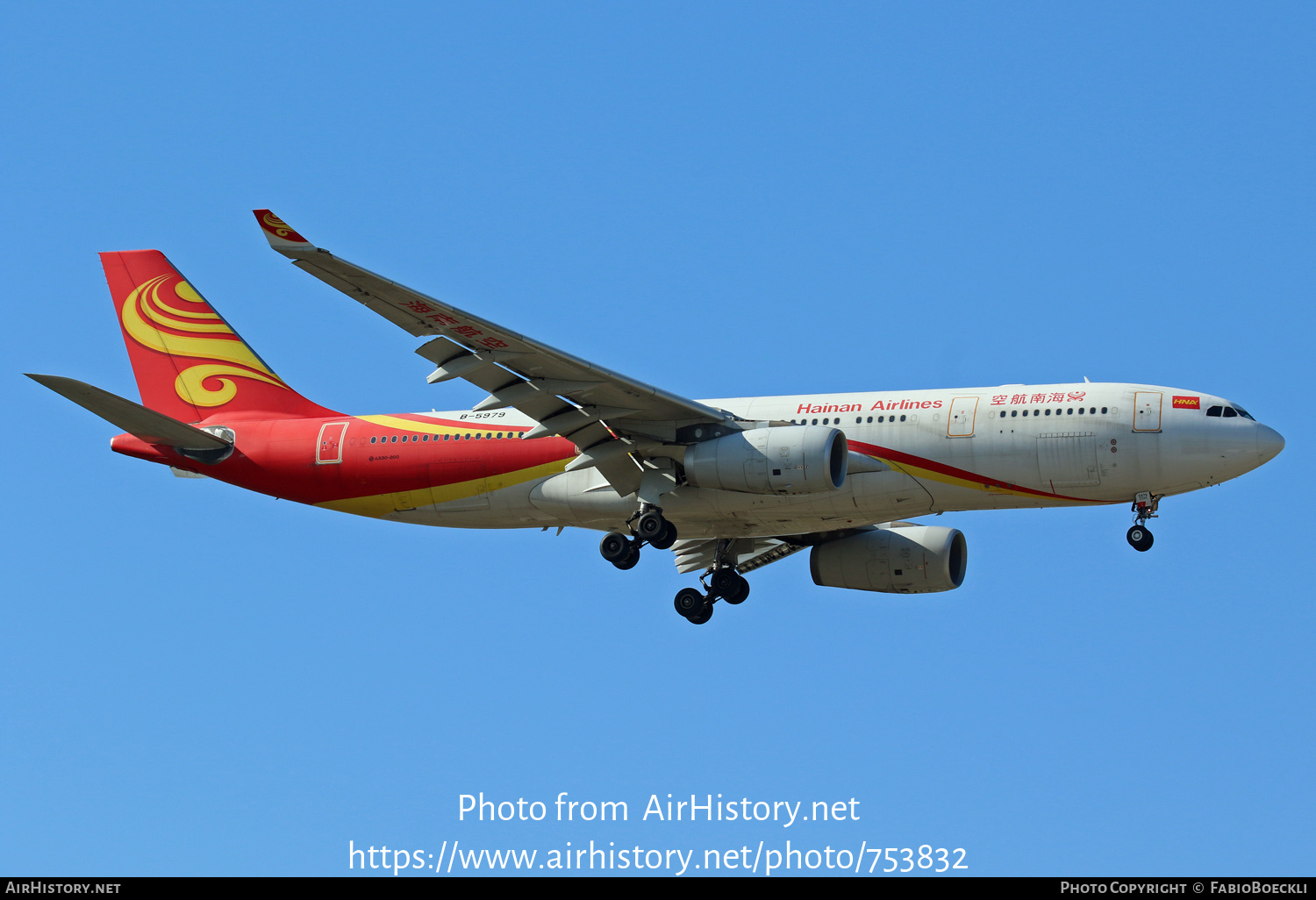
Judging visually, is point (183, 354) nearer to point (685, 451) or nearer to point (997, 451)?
point (685, 451)

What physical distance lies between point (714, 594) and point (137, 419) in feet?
45.2

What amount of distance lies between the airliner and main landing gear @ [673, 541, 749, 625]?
0.05 metres

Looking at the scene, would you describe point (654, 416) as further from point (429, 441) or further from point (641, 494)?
point (429, 441)

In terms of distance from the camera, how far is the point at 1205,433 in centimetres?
3262

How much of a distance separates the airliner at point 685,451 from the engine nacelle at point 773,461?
0.13 ft

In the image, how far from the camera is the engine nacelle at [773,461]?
32531 millimetres

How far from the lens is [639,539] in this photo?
3500 cm

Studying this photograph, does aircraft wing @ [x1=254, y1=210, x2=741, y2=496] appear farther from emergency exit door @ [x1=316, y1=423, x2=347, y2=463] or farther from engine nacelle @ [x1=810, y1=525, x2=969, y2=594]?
engine nacelle @ [x1=810, y1=525, x2=969, y2=594]

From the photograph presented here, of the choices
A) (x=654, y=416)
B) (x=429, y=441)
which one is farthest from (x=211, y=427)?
(x=654, y=416)

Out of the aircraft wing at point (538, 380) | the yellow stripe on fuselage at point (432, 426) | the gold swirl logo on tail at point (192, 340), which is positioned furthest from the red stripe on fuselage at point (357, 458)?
the gold swirl logo on tail at point (192, 340)

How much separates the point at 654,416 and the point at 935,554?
886cm

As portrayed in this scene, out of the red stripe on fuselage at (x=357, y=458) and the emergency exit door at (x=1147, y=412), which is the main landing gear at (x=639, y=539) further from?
the emergency exit door at (x=1147, y=412)

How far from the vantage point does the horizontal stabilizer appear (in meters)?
33.5

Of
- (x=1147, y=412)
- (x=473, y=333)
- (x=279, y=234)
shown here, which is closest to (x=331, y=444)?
(x=473, y=333)
